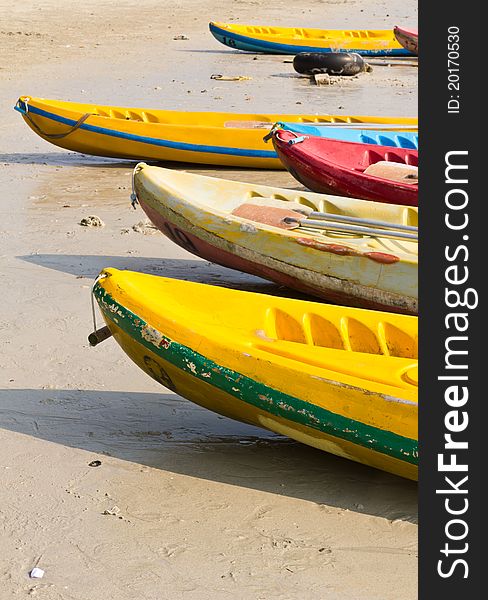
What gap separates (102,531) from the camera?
14.1 feet

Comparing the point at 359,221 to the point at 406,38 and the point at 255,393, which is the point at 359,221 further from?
the point at 406,38

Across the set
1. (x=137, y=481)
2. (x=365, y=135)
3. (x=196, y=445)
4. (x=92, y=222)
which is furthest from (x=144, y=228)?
(x=137, y=481)

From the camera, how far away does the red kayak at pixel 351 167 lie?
7738mm

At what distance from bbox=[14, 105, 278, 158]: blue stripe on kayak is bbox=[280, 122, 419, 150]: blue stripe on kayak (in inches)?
48.0

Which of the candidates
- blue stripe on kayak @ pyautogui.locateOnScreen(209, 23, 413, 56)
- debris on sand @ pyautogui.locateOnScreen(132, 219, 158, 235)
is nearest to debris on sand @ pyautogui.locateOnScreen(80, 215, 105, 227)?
debris on sand @ pyautogui.locateOnScreen(132, 219, 158, 235)

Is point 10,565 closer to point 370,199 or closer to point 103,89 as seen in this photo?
point 370,199

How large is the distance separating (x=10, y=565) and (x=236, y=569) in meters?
0.83

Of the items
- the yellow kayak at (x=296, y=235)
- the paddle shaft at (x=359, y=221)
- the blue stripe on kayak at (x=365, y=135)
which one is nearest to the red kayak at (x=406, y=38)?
the blue stripe on kayak at (x=365, y=135)

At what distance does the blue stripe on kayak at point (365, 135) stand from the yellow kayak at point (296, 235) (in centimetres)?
180

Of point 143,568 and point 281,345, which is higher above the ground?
point 281,345

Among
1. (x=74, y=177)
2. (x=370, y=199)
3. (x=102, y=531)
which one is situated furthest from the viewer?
(x=74, y=177)

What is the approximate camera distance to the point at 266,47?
1897cm

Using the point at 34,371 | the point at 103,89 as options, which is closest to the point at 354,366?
the point at 34,371

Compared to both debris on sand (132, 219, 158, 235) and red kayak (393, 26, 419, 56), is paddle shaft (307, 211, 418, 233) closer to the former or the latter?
debris on sand (132, 219, 158, 235)
